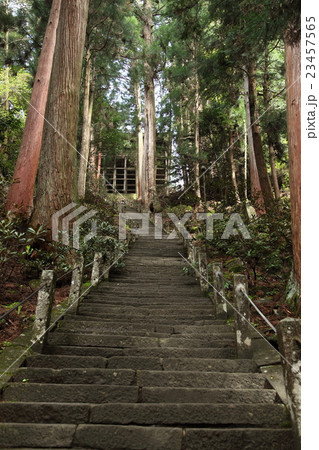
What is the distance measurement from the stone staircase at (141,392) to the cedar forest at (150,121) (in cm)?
120

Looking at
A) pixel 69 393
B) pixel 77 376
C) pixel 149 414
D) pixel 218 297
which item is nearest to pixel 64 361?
pixel 77 376

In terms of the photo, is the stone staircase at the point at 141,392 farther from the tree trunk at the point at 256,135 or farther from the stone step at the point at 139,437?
the tree trunk at the point at 256,135

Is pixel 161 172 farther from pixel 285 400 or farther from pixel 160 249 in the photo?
pixel 285 400

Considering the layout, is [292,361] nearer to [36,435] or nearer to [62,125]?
[36,435]

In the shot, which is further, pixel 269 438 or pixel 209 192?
pixel 209 192

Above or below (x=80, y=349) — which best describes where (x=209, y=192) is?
above

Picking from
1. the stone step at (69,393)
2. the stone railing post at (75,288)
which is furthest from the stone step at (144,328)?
the stone step at (69,393)

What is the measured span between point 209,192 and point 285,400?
56.5 ft

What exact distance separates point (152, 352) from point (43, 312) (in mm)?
1426

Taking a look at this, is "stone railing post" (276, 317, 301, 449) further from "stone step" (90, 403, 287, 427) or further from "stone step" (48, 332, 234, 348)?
"stone step" (48, 332, 234, 348)

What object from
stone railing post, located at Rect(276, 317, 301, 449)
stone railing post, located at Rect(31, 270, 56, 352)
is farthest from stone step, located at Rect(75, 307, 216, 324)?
stone railing post, located at Rect(276, 317, 301, 449)

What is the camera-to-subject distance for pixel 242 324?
3.49 meters

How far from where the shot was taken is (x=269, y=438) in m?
2.17

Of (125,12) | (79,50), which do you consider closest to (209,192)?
(125,12)
